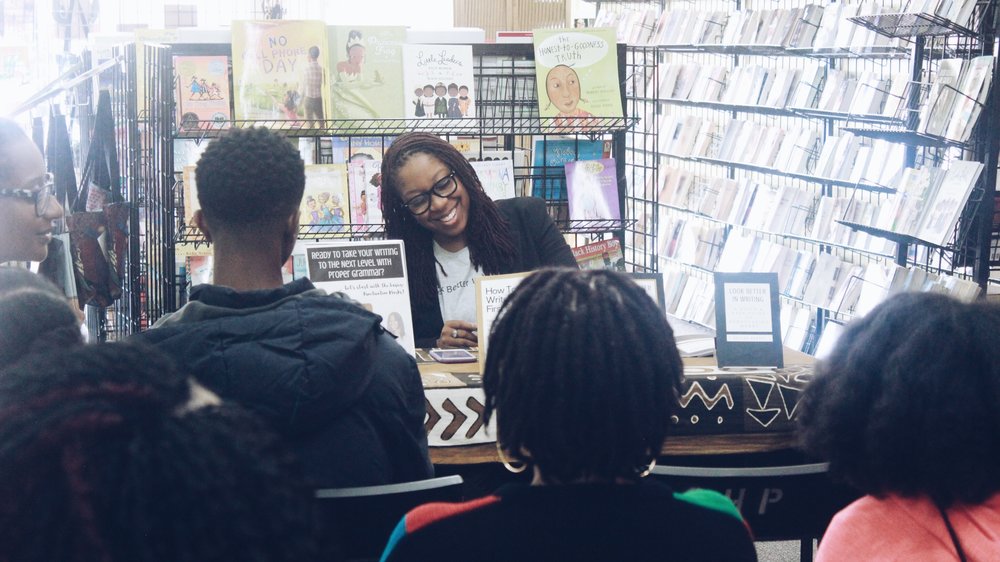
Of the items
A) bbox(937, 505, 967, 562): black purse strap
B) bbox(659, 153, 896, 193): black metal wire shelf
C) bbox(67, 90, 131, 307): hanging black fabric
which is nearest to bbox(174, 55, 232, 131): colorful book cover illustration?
bbox(67, 90, 131, 307): hanging black fabric

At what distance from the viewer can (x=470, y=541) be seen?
112 centimetres

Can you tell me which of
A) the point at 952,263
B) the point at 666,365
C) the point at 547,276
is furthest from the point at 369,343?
the point at 952,263

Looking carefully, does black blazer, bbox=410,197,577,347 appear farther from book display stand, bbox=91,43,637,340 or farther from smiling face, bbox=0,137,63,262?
smiling face, bbox=0,137,63,262

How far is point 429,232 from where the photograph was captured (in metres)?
2.96

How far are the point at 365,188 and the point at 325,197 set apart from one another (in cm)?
12

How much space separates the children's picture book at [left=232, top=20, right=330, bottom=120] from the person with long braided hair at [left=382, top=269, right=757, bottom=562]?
1.94 meters

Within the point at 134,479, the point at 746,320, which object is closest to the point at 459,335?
the point at 746,320

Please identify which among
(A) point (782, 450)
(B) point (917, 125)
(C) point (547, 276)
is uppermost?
(B) point (917, 125)

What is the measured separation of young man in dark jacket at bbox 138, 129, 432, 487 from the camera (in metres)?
1.64

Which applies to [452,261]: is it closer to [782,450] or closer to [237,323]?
[782,450]

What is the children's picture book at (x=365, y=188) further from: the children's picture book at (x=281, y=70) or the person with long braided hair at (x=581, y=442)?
the person with long braided hair at (x=581, y=442)

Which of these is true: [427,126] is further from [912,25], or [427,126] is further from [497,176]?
[912,25]

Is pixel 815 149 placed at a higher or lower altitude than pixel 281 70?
lower

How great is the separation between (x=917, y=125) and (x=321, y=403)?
3.62 meters
